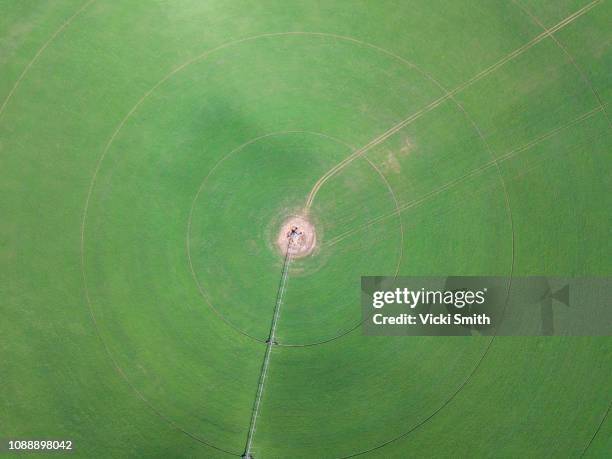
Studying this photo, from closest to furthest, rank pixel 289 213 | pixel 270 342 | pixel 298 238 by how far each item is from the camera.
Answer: pixel 270 342, pixel 298 238, pixel 289 213

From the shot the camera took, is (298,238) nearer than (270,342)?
No

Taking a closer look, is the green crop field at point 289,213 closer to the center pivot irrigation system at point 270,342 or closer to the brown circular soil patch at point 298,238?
the center pivot irrigation system at point 270,342

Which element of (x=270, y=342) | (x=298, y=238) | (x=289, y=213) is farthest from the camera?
(x=289, y=213)

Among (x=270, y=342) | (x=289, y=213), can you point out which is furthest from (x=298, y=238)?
(x=270, y=342)

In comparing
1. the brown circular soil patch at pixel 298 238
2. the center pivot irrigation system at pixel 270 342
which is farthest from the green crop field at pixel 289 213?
the brown circular soil patch at pixel 298 238

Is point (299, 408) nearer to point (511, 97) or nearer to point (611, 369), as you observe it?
point (611, 369)

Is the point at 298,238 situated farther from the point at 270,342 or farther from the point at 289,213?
the point at 270,342

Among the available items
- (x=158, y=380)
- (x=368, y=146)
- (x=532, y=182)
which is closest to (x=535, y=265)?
(x=532, y=182)
